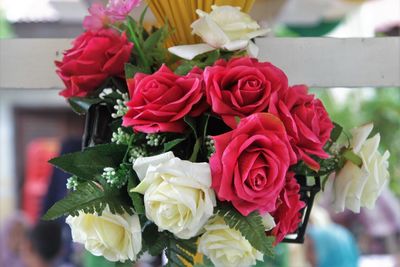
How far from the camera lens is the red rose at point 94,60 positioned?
70 cm

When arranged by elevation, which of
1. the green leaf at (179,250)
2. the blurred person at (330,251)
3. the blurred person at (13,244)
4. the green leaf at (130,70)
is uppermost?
the green leaf at (130,70)

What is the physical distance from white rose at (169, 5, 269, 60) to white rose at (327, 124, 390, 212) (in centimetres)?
17

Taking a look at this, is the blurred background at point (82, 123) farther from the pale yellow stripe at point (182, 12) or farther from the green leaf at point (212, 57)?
the green leaf at point (212, 57)

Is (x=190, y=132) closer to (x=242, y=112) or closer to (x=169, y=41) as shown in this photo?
(x=242, y=112)

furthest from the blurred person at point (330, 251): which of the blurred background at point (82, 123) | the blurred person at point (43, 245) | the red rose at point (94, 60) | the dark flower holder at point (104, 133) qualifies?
the red rose at point (94, 60)

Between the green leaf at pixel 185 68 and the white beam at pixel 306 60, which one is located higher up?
the green leaf at pixel 185 68

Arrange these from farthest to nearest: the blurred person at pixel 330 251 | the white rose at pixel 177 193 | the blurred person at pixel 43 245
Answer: the blurred person at pixel 43 245 < the blurred person at pixel 330 251 < the white rose at pixel 177 193

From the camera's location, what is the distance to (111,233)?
0.60 meters

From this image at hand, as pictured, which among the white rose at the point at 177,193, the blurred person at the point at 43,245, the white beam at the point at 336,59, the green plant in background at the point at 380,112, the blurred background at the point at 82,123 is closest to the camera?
the white rose at the point at 177,193

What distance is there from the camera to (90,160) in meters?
0.62

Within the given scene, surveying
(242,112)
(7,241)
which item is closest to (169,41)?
(242,112)

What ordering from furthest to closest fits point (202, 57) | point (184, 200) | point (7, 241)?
1. point (7, 241)
2. point (202, 57)
3. point (184, 200)

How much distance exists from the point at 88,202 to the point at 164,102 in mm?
120

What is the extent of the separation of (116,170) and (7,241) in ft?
7.38
